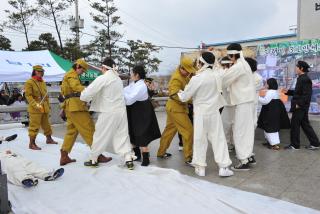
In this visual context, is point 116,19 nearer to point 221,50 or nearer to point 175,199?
point 221,50

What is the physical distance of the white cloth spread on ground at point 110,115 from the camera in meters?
5.27

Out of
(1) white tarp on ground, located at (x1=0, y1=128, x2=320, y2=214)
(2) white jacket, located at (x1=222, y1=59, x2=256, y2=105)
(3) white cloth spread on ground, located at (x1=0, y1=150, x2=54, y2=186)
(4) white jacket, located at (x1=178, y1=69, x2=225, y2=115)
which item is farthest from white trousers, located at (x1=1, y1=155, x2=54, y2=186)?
(2) white jacket, located at (x1=222, y1=59, x2=256, y2=105)

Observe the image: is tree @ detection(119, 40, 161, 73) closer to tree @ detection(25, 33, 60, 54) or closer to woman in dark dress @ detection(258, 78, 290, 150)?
tree @ detection(25, 33, 60, 54)

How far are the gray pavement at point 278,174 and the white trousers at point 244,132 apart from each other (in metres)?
0.28

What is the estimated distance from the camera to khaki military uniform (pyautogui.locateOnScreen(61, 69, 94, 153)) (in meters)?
5.55

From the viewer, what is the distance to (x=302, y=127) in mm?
6441

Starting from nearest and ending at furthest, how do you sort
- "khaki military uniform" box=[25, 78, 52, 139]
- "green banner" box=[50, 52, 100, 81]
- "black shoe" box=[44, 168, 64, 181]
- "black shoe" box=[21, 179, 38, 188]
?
1. "black shoe" box=[21, 179, 38, 188]
2. "black shoe" box=[44, 168, 64, 181]
3. "khaki military uniform" box=[25, 78, 52, 139]
4. "green banner" box=[50, 52, 100, 81]

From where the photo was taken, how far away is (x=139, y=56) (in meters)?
22.8

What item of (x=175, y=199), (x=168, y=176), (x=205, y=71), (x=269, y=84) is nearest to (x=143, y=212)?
(x=175, y=199)

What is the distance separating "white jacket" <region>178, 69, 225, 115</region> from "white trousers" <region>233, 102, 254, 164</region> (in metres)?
0.49

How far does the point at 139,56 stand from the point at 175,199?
19351mm

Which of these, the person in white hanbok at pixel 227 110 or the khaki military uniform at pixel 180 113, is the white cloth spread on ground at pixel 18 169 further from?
the person in white hanbok at pixel 227 110

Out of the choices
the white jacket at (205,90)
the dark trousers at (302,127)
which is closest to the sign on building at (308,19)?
the dark trousers at (302,127)

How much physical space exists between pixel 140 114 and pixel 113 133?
536 mm
